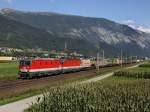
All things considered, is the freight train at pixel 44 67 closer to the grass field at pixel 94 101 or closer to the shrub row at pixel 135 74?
the shrub row at pixel 135 74

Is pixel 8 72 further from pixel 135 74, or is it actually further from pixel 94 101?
pixel 94 101

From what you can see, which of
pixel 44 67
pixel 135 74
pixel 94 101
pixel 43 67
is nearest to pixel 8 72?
pixel 44 67

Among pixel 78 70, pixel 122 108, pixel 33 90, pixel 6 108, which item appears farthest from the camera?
pixel 78 70

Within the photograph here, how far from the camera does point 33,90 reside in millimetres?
52688

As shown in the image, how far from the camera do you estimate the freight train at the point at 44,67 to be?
2995 inches

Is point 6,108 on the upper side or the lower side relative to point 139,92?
lower

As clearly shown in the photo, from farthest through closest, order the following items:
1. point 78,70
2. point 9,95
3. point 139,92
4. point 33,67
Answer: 1. point 78,70
2. point 33,67
3. point 9,95
4. point 139,92

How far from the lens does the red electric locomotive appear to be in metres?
76.0

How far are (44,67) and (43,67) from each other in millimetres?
765

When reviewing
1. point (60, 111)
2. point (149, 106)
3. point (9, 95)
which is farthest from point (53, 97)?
point (9, 95)

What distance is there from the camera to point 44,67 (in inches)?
3275

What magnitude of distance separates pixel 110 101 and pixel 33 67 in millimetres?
53079

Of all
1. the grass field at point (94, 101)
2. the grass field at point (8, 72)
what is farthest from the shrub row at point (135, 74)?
the grass field at point (94, 101)

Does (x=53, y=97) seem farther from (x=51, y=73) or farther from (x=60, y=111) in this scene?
(x=51, y=73)
